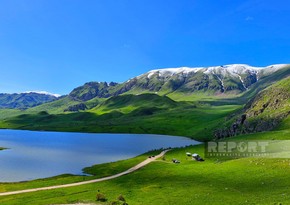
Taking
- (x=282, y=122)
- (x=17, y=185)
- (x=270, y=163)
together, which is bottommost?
(x=17, y=185)

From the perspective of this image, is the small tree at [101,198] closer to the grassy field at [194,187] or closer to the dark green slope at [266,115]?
the grassy field at [194,187]

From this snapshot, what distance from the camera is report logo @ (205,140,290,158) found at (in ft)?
255

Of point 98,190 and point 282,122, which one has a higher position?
point 282,122

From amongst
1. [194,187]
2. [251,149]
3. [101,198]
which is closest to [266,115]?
[251,149]

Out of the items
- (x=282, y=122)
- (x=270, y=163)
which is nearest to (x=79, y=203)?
(x=270, y=163)

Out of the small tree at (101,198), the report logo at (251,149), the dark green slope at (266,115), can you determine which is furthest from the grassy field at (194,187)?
the dark green slope at (266,115)

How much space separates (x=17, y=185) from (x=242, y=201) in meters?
53.3

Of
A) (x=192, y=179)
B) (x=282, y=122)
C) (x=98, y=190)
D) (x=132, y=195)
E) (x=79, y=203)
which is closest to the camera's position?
(x=79, y=203)

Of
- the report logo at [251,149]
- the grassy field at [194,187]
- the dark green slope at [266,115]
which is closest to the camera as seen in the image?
the grassy field at [194,187]

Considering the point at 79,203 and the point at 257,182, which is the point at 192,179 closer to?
the point at 257,182

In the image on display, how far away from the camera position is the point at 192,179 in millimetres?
62562

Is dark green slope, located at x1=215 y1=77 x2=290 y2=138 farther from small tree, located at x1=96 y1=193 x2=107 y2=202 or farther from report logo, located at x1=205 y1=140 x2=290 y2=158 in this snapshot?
small tree, located at x1=96 y1=193 x2=107 y2=202

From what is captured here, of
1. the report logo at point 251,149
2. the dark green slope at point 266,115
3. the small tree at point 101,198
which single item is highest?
the dark green slope at point 266,115

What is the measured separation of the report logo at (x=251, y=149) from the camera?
255 feet
